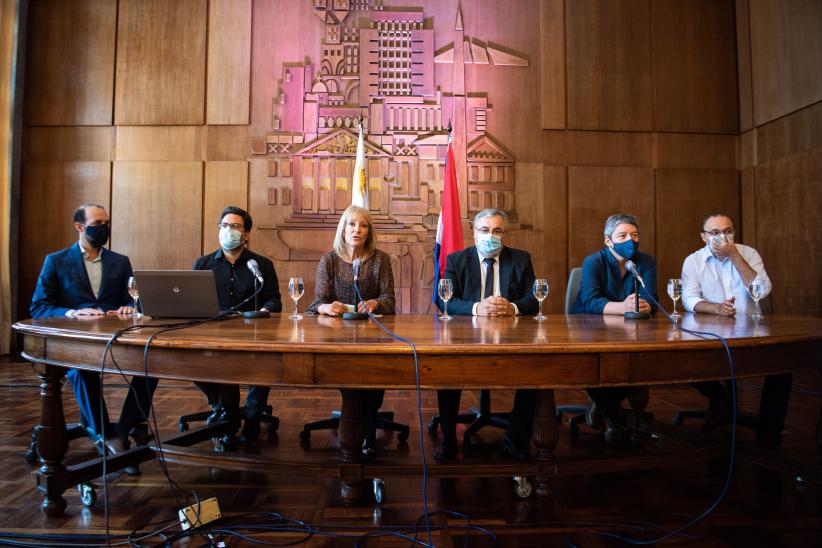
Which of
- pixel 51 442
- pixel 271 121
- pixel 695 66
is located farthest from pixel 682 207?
pixel 51 442

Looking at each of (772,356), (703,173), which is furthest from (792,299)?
(772,356)

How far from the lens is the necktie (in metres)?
2.74

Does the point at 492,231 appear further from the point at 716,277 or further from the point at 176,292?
the point at 176,292

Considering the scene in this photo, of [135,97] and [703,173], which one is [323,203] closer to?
[135,97]

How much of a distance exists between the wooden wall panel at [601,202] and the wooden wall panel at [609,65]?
0.47 metres

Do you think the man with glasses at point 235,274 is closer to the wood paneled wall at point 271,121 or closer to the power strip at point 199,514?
the power strip at point 199,514

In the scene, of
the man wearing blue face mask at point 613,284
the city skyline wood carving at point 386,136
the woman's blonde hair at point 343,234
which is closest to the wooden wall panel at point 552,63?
the city skyline wood carving at point 386,136

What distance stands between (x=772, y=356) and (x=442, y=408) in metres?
1.33

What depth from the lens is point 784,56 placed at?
15.8 feet

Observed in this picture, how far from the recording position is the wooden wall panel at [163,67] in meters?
5.12

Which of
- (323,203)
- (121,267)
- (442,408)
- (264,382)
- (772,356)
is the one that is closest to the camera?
(264,382)

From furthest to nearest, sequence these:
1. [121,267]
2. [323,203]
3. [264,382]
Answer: [323,203]
[121,267]
[264,382]

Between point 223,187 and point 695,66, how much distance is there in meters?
4.82

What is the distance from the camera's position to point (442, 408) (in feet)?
8.05
